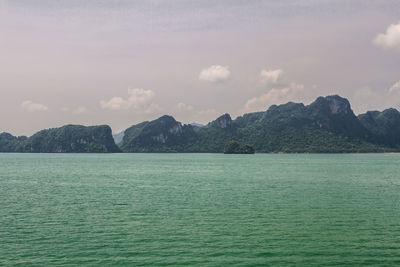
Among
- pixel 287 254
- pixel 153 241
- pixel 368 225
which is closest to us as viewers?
pixel 287 254

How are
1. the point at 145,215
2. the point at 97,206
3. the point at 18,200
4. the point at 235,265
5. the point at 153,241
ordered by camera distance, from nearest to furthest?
the point at 235,265 → the point at 153,241 → the point at 145,215 → the point at 97,206 → the point at 18,200

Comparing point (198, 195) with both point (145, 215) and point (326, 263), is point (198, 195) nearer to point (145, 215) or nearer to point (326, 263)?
point (145, 215)

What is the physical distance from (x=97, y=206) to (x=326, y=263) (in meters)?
31.9

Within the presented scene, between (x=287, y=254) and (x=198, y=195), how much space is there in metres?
32.4

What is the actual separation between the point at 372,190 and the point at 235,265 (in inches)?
1998

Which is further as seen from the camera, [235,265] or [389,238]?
[389,238]

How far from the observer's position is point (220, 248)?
27.9 m

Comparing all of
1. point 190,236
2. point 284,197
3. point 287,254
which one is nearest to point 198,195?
point 284,197

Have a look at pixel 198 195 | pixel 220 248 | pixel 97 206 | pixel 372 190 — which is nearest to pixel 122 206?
pixel 97 206

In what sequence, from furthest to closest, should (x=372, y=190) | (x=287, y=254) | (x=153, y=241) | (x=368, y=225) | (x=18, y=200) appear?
1. (x=372, y=190)
2. (x=18, y=200)
3. (x=368, y=225)
4. (x=153, y=241)
5. (x=287, y=254)

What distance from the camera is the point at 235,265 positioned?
79.7 feet

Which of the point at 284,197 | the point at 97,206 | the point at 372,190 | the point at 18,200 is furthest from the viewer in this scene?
the point at 372,190

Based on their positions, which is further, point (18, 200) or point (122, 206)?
point (18, 200)

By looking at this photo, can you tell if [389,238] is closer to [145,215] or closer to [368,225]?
[368,225]
